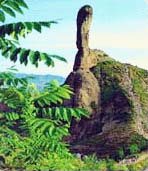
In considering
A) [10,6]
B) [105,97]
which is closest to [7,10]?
[10,6]

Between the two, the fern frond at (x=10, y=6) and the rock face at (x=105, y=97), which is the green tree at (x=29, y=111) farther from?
the rock face at (x=105, y=97)

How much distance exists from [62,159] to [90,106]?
9118mm

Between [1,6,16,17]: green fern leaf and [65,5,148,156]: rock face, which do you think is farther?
[65,5,148,156]: rock face

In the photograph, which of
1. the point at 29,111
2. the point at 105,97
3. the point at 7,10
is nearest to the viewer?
the point at 7,10

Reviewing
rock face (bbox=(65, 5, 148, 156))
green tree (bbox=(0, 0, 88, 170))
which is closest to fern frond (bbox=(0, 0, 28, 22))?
green tree (bbox=(0, 0, 88, 170))

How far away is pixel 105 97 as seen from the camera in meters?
13.8

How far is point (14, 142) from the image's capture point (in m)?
3.93

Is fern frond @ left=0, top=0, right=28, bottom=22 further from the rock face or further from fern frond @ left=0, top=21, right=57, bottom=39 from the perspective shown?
the rock face

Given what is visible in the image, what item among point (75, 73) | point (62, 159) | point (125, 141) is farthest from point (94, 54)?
point (62, 159)

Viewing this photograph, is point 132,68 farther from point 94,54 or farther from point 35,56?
point 35,56

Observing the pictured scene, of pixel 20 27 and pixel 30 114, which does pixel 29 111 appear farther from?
pixel 20 27

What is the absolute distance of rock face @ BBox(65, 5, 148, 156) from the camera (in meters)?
12.4

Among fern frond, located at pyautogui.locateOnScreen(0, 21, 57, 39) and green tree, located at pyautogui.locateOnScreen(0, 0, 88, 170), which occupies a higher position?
fern frond, located at pyautogui.locateOnScreen(0, 21, 57, 39)

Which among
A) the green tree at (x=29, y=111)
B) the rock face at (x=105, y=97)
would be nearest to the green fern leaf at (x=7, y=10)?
the green tree at (x=29, y=111)
